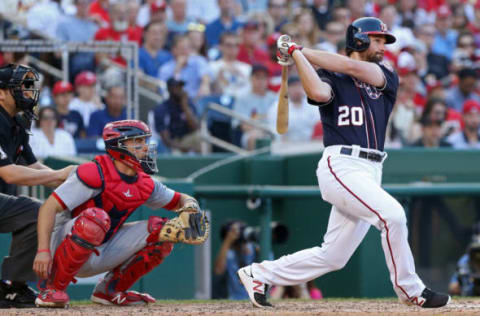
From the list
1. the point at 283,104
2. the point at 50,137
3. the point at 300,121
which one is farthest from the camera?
the point at 300,121

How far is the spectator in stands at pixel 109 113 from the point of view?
9273 mm

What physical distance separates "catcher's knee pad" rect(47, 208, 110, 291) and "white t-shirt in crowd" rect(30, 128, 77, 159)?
342 cm

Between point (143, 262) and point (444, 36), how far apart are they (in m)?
9.84

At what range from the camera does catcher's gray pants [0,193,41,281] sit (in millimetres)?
Answer: 5281

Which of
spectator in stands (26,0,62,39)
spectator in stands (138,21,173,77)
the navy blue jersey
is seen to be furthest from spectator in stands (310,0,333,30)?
the navy blue jersey

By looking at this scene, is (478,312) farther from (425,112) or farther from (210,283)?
(425,112)

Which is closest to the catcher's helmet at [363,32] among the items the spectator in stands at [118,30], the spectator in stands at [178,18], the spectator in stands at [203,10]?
the spectator in stands at [118,30]

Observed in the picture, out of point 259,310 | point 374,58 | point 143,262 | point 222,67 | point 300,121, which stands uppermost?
point 374,58

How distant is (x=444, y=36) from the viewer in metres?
14.1

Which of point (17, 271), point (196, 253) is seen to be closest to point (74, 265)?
point (17, 271)

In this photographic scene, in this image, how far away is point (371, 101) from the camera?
16.8ft

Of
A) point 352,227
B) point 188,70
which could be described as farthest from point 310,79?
point 188,70

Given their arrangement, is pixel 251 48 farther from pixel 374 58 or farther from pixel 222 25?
pixel 374 58

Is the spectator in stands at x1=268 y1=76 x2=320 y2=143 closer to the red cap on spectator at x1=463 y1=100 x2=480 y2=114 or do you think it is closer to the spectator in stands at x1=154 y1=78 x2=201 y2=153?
the spectator in stands at x1=154 y1=78 x2=201 y2=153
